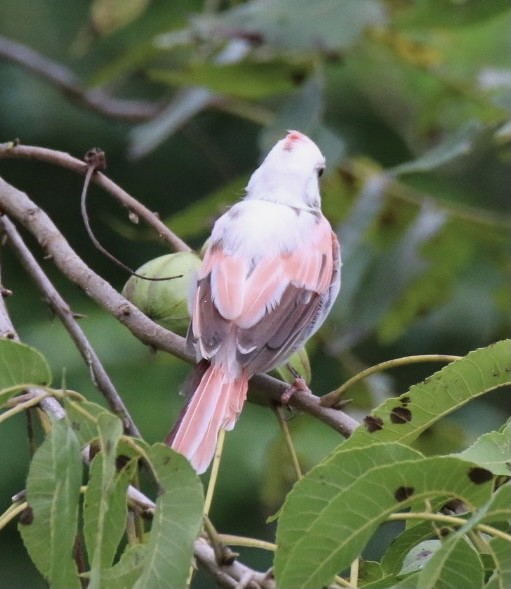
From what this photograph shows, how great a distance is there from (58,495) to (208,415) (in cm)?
66

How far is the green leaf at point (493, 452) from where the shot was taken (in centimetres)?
175

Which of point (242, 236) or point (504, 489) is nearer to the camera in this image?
point (504, 489)

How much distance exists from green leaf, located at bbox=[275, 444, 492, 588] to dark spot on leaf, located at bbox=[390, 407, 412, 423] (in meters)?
0.34

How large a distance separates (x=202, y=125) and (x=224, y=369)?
5.34 metres

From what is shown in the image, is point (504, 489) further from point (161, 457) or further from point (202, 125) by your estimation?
point (202, 125)

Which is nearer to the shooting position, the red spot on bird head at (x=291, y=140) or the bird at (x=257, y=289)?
the bird at (x=257, y=289)

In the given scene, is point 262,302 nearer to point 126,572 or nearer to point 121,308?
point 121,308

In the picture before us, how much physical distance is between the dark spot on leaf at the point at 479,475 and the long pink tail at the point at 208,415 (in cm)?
55

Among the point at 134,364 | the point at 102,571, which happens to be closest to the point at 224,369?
the point at 102,571

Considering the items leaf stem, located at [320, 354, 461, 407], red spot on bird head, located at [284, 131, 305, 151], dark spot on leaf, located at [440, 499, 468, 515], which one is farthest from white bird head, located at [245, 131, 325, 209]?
dark spot on leaf, located at [440, 499, 468, 515]

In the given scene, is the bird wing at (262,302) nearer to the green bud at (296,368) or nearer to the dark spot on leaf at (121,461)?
the green bud at (296,368)

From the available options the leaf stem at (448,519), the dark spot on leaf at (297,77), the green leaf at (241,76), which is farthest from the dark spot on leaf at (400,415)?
the dark spot on leaf at (297,77)

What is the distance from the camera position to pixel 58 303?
2395 mm

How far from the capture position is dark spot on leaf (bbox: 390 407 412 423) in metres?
1.96
